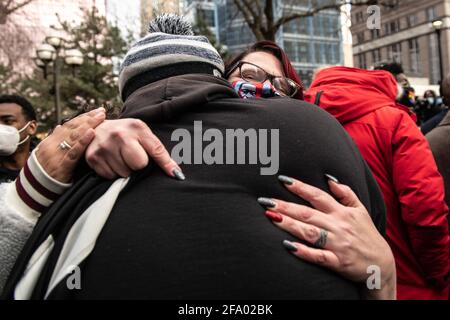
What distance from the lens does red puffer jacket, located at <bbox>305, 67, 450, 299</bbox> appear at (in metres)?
2.23

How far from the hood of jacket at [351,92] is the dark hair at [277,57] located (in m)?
0.41

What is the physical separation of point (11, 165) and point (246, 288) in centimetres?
328

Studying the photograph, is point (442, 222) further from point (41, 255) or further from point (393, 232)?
point (41, 255)

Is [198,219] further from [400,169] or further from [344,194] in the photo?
[400,169]

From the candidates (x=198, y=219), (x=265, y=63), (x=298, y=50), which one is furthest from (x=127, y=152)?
(x=298, y=50)

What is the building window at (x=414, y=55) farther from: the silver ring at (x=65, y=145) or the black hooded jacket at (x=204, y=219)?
the silver ring at (x=65, y=145)

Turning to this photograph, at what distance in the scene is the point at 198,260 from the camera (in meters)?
0.98

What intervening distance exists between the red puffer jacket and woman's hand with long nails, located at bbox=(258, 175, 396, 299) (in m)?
1.18

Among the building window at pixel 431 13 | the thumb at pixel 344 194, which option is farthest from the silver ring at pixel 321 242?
the building window at pixel 431 13

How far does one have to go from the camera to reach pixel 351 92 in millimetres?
2369

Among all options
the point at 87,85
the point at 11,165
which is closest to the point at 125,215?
the point at 11,165

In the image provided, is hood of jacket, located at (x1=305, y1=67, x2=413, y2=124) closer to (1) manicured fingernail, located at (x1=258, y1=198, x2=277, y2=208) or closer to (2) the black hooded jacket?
(2) the black hooded jacket

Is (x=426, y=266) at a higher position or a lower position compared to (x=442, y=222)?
lower

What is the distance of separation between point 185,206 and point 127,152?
19 centimetres
